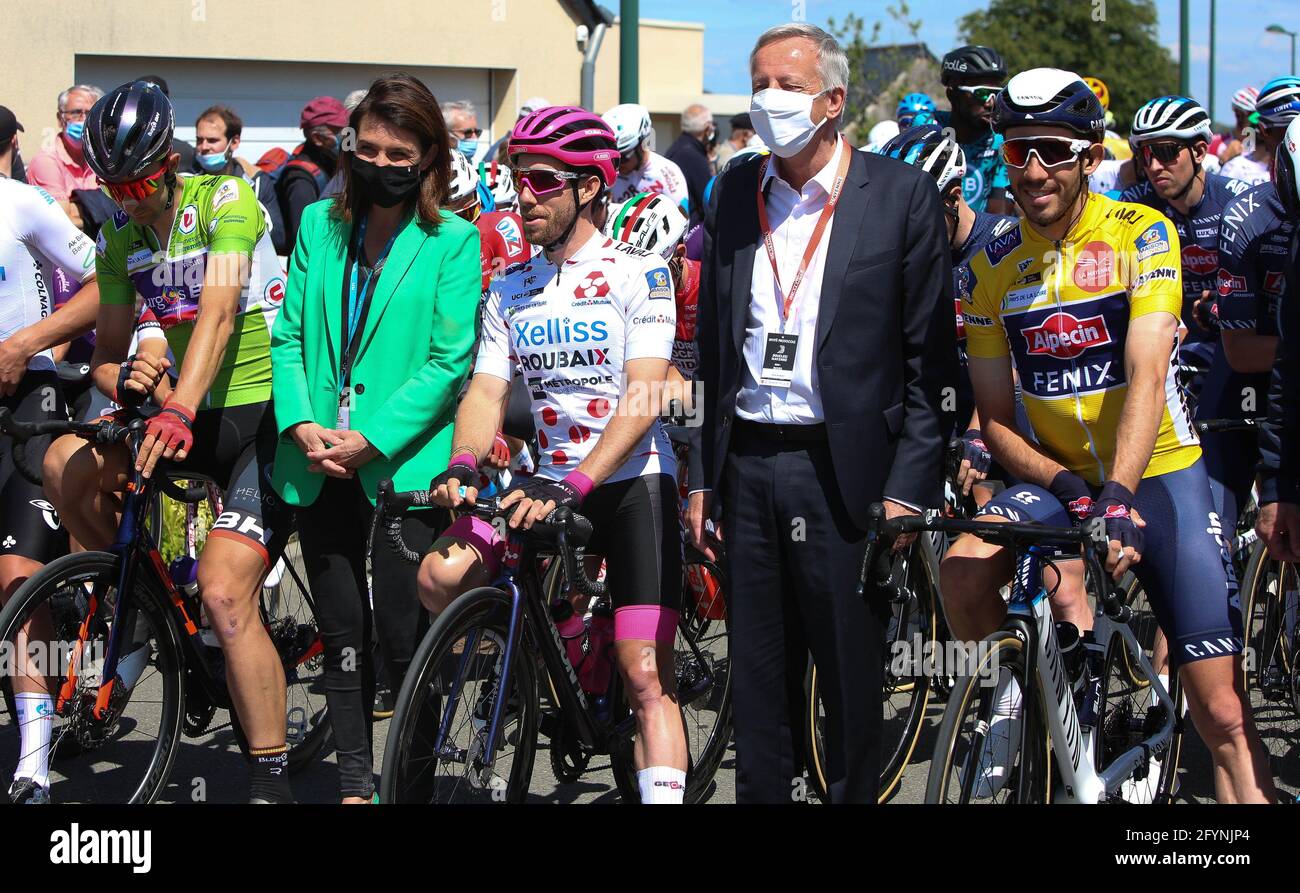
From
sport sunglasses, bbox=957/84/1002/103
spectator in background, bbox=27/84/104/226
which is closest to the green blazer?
sport sunglasses, bbox=957/84/1002/103

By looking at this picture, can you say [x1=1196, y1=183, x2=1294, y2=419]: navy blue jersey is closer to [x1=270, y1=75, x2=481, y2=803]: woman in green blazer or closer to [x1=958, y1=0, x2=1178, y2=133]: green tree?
[x1=270, y1=75, x2=481, y2=803]: woman in green blazer


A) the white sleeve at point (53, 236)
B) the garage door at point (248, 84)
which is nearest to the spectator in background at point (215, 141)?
the white sleeve at point (53, 236)

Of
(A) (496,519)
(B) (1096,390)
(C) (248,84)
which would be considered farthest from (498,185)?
(C) (248,84)

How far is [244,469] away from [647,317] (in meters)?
1.46

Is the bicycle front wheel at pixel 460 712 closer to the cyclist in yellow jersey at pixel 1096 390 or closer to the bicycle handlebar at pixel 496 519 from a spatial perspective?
the bicycle handlebar at pixel 496 519

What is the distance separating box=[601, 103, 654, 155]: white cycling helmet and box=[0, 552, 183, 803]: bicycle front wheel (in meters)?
3.88

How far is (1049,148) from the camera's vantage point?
164 inches

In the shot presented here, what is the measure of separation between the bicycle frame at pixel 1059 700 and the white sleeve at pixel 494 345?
1646 millimetres

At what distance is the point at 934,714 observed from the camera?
631cm

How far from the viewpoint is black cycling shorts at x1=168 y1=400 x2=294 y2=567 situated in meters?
4.71

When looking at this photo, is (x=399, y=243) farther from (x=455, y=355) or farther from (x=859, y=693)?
(x=859, y=693)

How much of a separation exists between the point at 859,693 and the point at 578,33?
20.2m

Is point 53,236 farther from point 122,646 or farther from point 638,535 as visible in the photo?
point 638,535

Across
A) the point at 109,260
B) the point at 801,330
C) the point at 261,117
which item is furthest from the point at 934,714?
the point at 261,117
